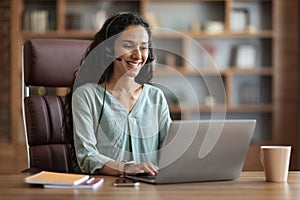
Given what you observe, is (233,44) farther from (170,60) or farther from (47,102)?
(47,102)

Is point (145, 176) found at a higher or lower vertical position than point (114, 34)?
lower

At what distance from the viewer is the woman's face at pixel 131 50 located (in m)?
2.16

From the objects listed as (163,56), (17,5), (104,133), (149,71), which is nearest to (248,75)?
(163,56)

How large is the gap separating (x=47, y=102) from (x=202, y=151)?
126cm

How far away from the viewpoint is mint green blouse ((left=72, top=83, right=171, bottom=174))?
2.25 metres

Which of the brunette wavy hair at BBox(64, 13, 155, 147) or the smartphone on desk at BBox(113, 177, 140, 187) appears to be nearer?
the smartphone on desk at BBox(113, 177, 140, 187)

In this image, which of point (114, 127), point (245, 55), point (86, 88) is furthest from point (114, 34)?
point (245, 55)

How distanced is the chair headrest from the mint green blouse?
43cm

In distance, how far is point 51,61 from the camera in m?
2.81

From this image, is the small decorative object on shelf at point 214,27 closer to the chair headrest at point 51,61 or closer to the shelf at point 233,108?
the shelf at point 233,108

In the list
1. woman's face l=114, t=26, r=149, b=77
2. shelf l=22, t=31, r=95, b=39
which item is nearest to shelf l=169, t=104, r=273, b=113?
shelf l=22, t=31, r=95, b=39

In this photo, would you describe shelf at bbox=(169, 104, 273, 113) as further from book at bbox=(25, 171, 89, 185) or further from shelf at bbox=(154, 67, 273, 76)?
book at bbox=(25, 171, 89, 185)

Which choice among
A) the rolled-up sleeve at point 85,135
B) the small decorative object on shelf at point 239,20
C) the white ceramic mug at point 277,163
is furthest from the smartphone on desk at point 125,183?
the small decorative object on shelf at point 239,20

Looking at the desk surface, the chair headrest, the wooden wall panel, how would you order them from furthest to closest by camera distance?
the wooden wall panel < the chair headrest < the desk surface
